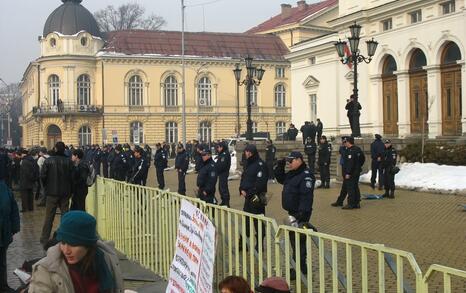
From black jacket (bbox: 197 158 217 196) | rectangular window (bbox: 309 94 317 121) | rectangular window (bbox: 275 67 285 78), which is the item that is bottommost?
black jacket (bbox: 197 158 217 196)

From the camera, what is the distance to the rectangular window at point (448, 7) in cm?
2878

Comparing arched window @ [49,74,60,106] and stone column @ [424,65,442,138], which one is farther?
arched window @ [49,74,60,106]

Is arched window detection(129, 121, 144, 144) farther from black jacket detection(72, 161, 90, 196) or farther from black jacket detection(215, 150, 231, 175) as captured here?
black jacket detection(72, 161, 90, 196)

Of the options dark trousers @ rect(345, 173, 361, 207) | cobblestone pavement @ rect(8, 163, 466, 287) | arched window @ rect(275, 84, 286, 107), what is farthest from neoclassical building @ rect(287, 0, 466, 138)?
arched window @ rect(275, 84, 286, 107)

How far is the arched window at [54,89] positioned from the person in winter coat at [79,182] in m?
56.3

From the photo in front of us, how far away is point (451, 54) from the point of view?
2953cm

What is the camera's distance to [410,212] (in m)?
14.9

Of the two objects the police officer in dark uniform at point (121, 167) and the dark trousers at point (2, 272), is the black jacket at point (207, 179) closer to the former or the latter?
the dark trousers at point (2, 272)

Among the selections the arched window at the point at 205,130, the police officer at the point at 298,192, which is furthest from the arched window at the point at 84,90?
the police officer at the point at 298,192

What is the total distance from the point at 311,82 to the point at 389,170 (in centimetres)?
2432

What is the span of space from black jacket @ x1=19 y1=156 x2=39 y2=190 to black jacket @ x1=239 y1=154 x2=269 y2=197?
863 cm

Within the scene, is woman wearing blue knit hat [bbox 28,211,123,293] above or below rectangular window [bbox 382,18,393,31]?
below

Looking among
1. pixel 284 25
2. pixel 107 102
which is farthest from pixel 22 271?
pixel 284 25

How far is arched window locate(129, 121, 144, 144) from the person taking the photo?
66.1 metres
